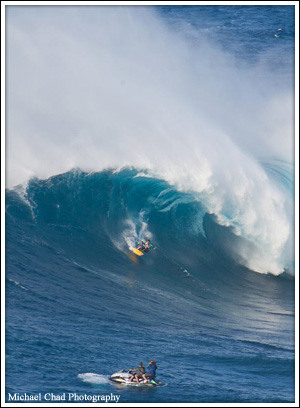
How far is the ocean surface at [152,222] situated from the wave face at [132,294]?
0.18ft

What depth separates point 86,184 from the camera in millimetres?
23859

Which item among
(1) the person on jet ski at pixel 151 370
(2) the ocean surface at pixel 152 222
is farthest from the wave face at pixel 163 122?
(1) the person on jet ski at pixel 151 370

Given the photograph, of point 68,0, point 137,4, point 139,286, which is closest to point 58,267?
point 139,286

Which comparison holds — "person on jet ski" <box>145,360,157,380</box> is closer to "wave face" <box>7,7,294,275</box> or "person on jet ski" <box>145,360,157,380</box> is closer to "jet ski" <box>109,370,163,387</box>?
"jet ski" <box>109,370,163,387</box>

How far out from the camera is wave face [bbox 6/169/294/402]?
624 inches

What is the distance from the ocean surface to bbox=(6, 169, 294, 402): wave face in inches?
2.2

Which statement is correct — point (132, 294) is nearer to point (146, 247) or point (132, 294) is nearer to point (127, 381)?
point (146, 247)

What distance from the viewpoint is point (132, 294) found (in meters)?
19.8

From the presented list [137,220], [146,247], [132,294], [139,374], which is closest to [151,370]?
[139,374]

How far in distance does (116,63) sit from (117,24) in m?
2.94

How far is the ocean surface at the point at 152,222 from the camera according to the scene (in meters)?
16.2

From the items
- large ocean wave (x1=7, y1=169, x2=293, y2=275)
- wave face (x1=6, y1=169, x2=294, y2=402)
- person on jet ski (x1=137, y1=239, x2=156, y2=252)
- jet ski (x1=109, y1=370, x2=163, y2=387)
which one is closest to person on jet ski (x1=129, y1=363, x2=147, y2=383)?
jet ski (x1=109, y1=370, x2=163, y2=387)

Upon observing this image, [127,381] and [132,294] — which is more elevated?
[132,294]

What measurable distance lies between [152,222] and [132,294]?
429 cm
